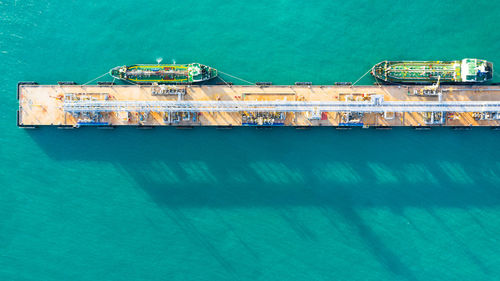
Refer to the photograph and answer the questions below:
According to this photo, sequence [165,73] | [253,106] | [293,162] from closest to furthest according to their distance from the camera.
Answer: [253,106]
[165,73]
[293,162]

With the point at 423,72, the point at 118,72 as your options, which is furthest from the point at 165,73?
the point at 423,72

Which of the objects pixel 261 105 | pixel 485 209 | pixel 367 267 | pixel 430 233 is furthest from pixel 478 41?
pixel 367 267

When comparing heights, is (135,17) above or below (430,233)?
above

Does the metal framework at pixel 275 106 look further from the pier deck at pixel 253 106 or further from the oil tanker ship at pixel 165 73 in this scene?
the oil tanker ship at pixel 165 73

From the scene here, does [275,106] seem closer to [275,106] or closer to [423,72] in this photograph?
[275,106]

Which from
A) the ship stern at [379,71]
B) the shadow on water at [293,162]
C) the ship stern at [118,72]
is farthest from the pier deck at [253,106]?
the shadow on water at [293,162]

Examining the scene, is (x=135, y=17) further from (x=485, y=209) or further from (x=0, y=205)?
(x=485, y=209)
